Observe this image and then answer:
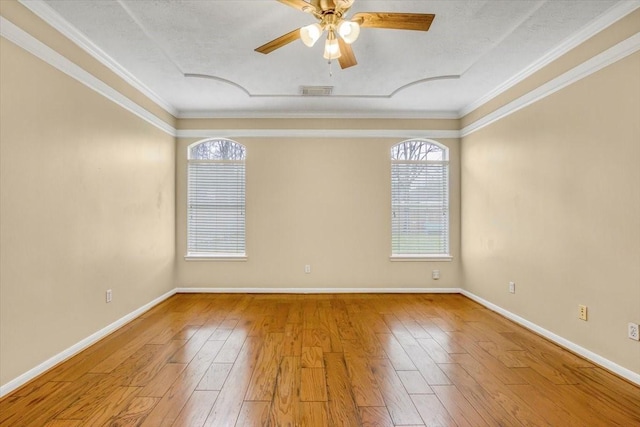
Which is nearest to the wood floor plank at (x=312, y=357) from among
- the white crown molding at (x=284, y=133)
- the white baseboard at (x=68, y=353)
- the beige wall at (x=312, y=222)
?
the white baseboard at (x=68, y=353)

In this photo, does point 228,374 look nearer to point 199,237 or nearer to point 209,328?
point 209,328

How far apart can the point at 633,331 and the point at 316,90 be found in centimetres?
372

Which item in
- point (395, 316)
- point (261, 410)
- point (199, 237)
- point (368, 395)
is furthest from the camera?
point (199, 237)

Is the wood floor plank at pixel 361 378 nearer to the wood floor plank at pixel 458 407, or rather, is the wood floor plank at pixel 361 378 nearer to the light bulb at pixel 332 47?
the wood floor plank at pixel 458 407

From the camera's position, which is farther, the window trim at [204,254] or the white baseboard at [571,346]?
the window trim at [204,254]

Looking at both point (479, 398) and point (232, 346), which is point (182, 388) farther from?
point (479, 398)

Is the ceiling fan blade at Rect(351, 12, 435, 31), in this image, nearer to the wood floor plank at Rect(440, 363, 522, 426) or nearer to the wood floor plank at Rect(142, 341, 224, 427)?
the wood floor plank at Rect(440, 363, 522, 426)

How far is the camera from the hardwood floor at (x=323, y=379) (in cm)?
188

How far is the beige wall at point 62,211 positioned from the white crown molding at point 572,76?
4.28 metres

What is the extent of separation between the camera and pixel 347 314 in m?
3.80

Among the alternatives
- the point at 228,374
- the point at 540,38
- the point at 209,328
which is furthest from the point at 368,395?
the point at 540,38

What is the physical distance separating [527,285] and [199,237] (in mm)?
4298

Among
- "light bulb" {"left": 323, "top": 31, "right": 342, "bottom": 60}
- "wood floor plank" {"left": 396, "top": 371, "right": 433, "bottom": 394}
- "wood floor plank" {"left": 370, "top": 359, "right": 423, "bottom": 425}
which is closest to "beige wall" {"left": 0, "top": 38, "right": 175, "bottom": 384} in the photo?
"light bulb" {"left": 323, "top": 31, "right": 342, "bottom": 60}

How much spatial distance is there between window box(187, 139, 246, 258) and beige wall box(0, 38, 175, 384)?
0.97m
